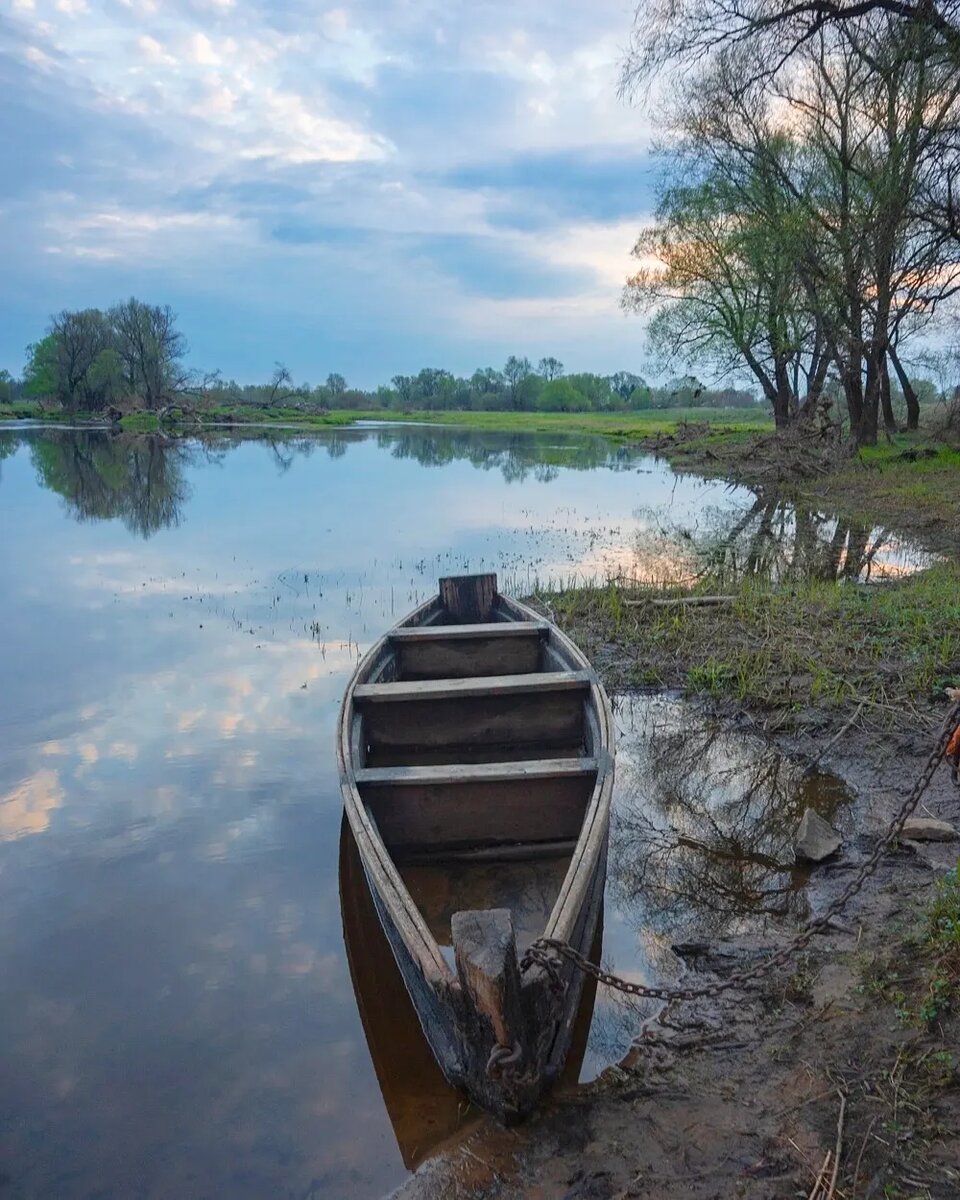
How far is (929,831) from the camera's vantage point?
14.3ft

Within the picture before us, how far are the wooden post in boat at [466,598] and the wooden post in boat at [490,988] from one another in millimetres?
5236

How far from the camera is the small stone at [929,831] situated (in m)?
4.33

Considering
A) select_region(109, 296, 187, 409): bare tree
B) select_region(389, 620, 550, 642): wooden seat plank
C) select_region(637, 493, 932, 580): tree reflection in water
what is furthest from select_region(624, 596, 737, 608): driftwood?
select_region(109, 296, 187, 409): bare tree

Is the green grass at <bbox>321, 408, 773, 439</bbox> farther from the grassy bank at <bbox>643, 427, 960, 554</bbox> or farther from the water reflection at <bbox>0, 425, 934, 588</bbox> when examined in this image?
the grassy bank at <bbox>643, 427, 960, 554</bbox>

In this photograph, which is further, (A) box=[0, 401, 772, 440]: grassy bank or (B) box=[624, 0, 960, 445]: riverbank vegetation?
(A) box=[0, 401, 772, 440]: grassy bank

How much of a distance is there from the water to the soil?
0.92 ft

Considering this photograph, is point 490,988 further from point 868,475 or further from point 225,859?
point 868,475

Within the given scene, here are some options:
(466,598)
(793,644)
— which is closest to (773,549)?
(793,644)

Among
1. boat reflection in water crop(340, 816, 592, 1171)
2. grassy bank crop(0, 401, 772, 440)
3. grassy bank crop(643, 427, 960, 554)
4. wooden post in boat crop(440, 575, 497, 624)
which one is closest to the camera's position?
boat reflection in water crop(340, 816, 592, 1171)

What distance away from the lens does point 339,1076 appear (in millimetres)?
3207

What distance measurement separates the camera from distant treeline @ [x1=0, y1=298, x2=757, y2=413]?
66625 millimetres

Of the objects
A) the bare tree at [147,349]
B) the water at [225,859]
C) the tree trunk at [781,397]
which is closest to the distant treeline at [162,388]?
the bare tree at [147,349]

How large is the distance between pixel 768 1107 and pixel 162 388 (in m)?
73.3

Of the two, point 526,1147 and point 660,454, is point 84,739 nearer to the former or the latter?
point 526,1147
